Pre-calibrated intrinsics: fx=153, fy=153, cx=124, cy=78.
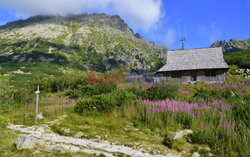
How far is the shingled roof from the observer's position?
25.0 m

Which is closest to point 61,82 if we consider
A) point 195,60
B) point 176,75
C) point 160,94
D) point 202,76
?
point 160,94

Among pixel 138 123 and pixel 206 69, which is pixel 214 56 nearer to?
pixel 206 69

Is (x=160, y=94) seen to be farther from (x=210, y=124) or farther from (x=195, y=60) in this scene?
(x=195, y=60)

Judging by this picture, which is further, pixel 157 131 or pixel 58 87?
pixel 58 87

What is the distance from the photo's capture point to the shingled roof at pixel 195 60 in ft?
82.0

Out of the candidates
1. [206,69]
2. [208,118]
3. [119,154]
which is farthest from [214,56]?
[119,154]

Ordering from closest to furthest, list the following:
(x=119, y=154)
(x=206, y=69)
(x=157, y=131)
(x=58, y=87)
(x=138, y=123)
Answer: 1. (x=119, y=154)
2. (x=157, y=131)
3. (x=138, y=123)
4. (x=58, y=87)
5. (x=206, y=69)

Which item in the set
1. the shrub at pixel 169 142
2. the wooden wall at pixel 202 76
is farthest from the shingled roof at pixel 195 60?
the shrub at pixel 169 142

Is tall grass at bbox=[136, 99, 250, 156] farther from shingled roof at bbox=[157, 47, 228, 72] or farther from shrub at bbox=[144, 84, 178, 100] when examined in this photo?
shingled roof at bbox=[157, 47, 228, 72]

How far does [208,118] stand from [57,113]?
8.19 metres

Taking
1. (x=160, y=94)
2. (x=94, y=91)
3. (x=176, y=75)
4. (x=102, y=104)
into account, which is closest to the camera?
(x=102, y=104)

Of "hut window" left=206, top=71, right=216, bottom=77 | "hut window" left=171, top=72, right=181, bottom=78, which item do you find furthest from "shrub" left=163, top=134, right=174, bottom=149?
"hut window" left=206, top=71, right=216, bottom=77

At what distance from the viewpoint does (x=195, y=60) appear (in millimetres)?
26969

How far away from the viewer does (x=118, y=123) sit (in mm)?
6672
